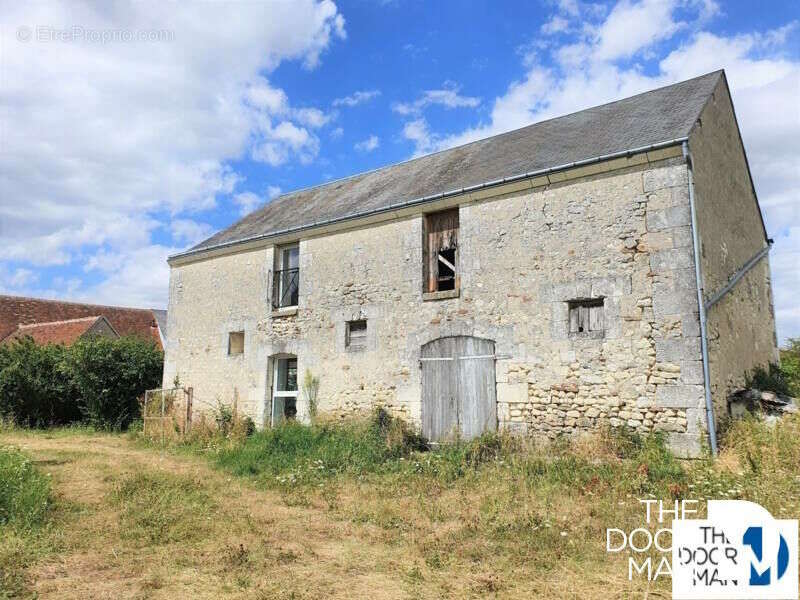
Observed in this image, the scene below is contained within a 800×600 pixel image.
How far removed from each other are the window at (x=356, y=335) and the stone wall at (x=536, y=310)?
6.0 inches

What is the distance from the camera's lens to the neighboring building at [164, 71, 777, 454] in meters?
7.35

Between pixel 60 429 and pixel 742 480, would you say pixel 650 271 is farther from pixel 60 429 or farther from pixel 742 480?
pixel 60 429

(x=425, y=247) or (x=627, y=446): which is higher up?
(x=425, y=247)

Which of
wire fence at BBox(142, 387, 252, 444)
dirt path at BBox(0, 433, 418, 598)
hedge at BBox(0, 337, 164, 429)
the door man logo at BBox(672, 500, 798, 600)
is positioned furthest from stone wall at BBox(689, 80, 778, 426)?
hedge at BBox(0, 337, 164, 429)

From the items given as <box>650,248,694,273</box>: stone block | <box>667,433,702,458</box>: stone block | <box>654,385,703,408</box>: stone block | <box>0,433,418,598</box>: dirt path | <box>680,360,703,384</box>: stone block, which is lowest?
<box>0,433,418,598</box>: dirt path

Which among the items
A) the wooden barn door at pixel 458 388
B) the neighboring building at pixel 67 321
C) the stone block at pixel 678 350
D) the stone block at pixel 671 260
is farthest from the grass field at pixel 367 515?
the neighboring building at pixel 67 321

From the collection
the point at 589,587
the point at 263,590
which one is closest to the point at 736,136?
the point at 589,587

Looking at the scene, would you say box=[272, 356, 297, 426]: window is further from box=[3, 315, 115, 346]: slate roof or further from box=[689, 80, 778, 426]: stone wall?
box=[3, 315, 115, 346]: slate roof

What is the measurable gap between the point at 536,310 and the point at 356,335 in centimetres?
370

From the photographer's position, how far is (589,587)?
12.6 feet

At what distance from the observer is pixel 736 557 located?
3.83 m

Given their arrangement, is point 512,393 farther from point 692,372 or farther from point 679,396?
point 692,372

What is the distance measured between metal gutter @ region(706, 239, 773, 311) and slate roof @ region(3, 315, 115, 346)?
20.7 metres

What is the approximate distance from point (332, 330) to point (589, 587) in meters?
7.55
